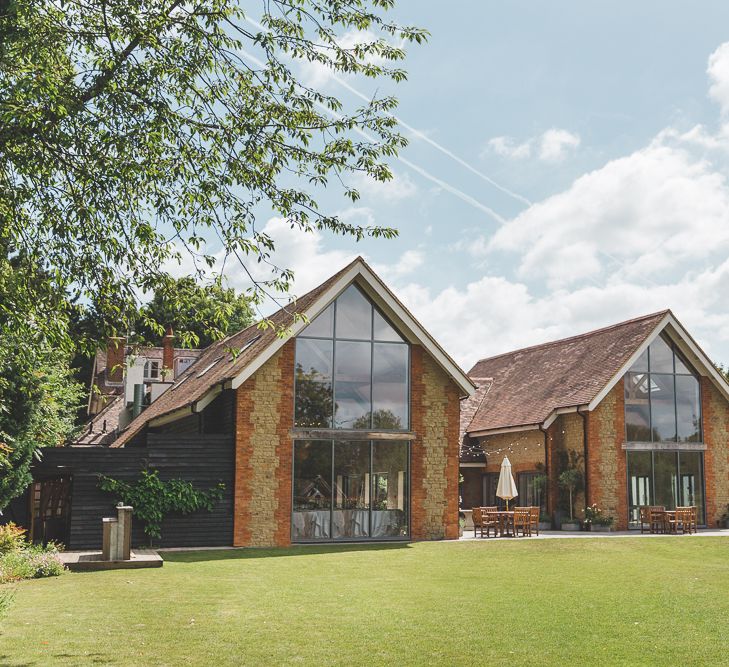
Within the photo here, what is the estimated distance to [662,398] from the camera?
26.9 metres

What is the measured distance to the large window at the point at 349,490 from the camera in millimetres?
20734

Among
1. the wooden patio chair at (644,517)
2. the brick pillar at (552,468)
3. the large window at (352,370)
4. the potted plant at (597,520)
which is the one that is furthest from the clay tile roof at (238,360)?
the wooden patio chair at (644,517)

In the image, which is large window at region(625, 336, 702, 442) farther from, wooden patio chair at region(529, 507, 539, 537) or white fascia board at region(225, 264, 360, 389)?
white fascia board at region(225, 264, 360, 389)

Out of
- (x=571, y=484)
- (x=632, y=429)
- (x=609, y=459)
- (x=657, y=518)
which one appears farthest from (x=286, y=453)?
(x=632, y=429)

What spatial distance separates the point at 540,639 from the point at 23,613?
577 cm

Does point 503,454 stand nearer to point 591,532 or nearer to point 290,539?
point 591,532

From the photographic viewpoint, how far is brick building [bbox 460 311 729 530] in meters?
25.9

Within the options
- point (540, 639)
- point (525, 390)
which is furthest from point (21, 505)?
point (525, 390)

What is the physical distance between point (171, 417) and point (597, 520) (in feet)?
41.4

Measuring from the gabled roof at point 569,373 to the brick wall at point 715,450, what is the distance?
48 cm

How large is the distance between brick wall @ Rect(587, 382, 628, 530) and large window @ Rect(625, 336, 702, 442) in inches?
17.1

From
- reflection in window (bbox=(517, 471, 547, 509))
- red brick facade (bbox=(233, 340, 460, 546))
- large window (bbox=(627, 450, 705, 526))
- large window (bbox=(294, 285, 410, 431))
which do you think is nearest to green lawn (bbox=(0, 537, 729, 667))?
red brick facade (bbox=(233, 340, 460, 546))

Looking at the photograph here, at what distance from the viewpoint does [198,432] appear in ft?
74.9

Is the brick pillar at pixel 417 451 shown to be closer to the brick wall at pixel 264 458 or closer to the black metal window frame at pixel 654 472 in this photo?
the brick wall at pixel 264 458
